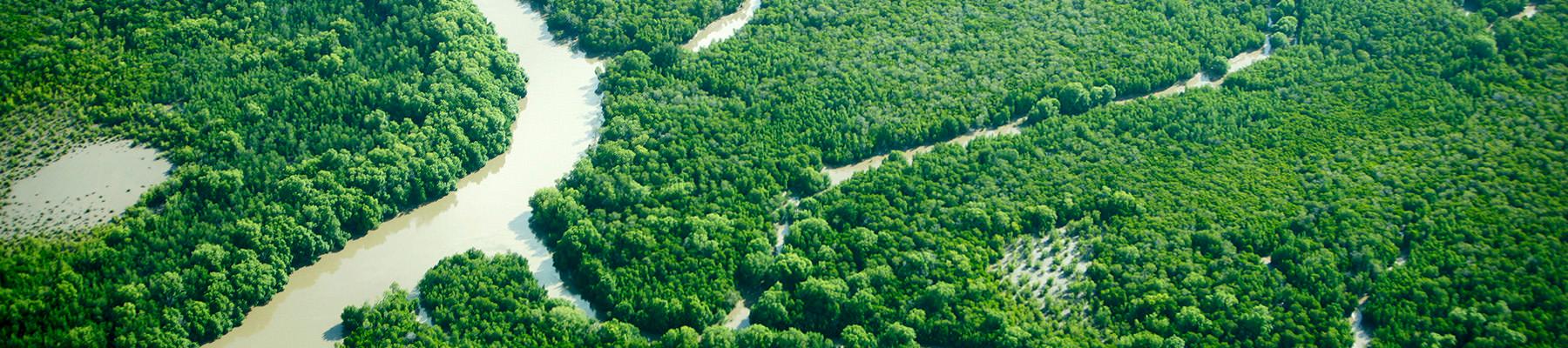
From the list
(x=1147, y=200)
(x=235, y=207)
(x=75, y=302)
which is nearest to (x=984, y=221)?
(x=1147, y=200)

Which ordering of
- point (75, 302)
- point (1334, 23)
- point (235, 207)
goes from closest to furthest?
point (75, 302) < point (235, 207) < point (1334, 23)

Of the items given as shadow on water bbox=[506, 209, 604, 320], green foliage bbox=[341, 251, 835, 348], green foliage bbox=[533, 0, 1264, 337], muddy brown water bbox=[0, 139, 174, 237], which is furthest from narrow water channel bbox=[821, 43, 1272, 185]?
muddy brown water bbox=[0, 139, 174, 237]

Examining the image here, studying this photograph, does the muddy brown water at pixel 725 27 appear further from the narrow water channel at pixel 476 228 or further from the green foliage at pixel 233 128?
the green foliage at pixel 233 128

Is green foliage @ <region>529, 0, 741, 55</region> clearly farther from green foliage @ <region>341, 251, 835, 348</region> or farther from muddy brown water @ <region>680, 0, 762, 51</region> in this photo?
green foliage @ <region>341, 251, 835, 348</region>

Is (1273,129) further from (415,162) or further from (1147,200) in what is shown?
(415,162)

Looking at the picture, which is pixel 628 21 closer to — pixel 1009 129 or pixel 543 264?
pixel 543 264

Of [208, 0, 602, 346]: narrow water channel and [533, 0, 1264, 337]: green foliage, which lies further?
[533, 0, 1264, 337]: green foliage
